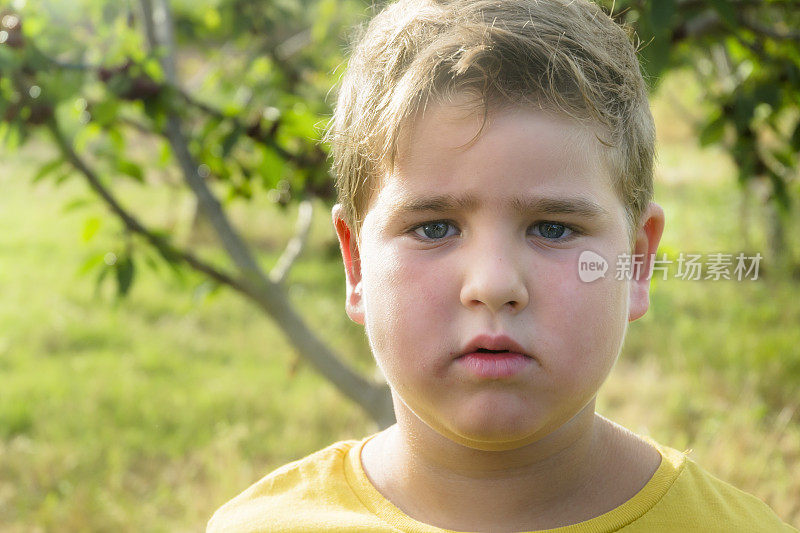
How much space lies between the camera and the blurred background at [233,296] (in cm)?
227

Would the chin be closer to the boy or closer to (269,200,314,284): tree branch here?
the boy

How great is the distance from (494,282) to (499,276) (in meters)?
0.01

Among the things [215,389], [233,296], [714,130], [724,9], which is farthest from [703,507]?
[233,296]

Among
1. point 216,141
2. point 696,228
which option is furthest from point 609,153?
point 696,228

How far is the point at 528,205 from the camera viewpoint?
1.10m

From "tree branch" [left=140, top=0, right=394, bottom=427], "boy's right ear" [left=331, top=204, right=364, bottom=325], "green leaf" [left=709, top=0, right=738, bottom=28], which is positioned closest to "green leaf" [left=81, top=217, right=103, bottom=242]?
"tree branch" [left=140, top=0, right=394, bottom=427]

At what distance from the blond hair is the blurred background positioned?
33 centimetres

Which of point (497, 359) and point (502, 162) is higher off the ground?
point (502, 162)

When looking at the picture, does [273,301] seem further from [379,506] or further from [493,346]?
[493,346]

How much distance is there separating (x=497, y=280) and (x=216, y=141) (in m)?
1.56

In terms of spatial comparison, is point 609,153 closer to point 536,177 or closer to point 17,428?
point 536,177

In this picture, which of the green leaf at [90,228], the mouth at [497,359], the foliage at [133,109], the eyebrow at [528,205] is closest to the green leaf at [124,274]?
the foliage at [133,109]

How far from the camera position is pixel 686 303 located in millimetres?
5113

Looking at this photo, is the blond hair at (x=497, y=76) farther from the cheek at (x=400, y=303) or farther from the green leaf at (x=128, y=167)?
the green leaf at (x=128, y=167)
